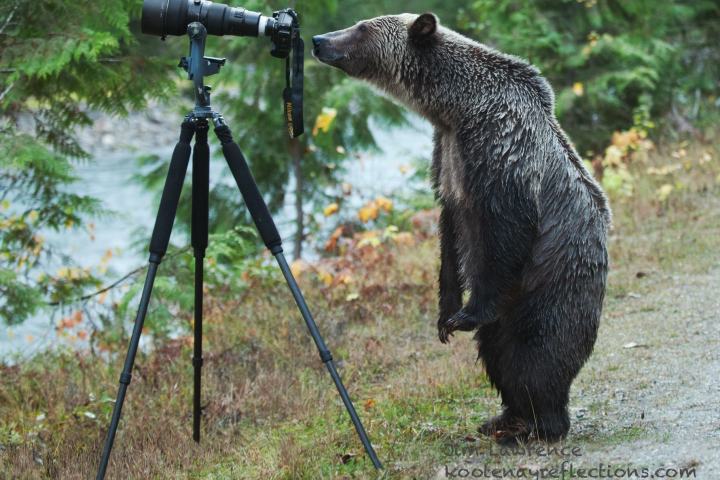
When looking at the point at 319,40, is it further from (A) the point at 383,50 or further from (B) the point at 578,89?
(B) the point at 578,89

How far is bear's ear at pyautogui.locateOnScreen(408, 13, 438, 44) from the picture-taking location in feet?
14.7

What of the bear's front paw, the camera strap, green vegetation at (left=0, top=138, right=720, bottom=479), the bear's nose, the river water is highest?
the bear's nose

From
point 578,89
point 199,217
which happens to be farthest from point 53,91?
point 578,89

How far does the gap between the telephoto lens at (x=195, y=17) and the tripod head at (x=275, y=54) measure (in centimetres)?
3

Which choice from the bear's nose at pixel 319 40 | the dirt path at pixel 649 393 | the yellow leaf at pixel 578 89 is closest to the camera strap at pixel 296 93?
the bear's nose at pixel 319 40

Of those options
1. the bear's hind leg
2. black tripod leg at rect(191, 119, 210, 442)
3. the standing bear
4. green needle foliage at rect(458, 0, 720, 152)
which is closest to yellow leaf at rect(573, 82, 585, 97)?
green needle foliage at rect(458, 0, 720, 152)

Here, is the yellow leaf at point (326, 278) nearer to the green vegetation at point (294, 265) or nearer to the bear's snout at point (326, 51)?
the green vegetation at point (294, 265)

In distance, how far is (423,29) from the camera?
4.52 metres

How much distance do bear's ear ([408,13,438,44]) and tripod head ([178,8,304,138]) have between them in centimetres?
68

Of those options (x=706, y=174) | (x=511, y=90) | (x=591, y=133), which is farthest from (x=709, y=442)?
(x=591, y=133)

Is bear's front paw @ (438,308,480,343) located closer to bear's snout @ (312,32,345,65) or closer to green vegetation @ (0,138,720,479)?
green vegetation @ (0,138,720,479)

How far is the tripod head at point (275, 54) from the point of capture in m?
4.05

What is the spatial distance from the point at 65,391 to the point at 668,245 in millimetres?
5278

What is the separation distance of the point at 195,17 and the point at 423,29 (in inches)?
44.9
